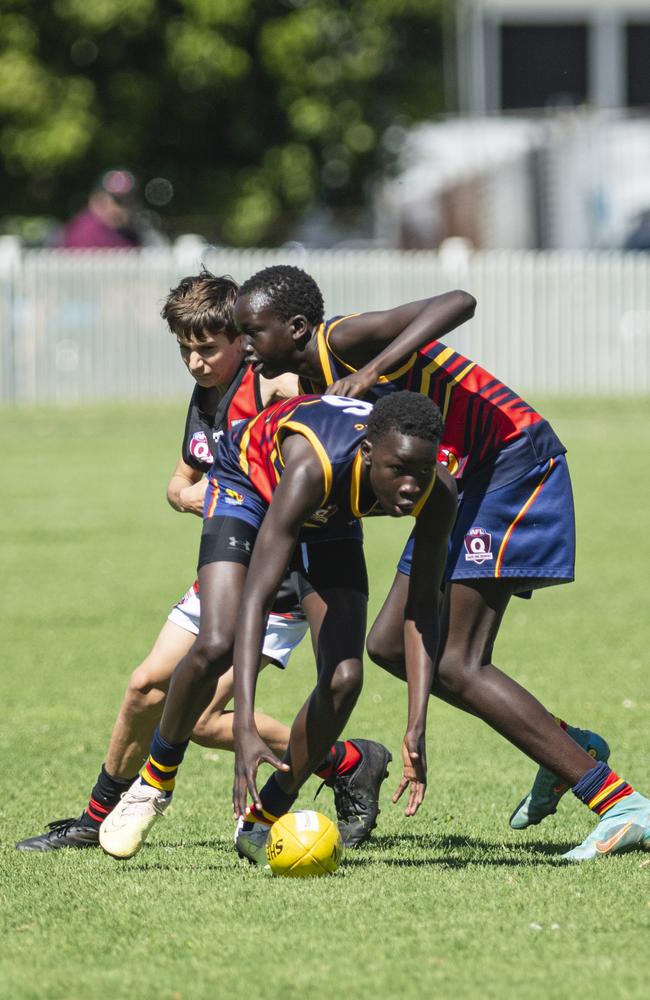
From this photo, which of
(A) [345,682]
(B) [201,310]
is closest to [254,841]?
(A) [345,682]

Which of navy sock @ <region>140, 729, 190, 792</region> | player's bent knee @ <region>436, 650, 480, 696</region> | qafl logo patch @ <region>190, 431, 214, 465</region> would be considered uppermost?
qafl logo patch @ <region>190, 431, 214, 465</region>

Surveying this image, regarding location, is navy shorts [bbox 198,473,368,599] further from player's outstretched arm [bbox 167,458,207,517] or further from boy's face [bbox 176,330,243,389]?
boy's face [bbox 176,330,243,389]

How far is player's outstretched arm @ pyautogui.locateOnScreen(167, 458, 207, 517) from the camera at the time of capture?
618 centimetres

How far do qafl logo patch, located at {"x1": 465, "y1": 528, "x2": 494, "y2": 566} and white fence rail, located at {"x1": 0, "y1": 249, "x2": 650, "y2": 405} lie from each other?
1843 cm

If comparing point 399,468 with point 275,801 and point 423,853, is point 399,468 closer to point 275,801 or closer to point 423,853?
point 275,801

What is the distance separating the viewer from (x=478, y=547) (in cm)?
558

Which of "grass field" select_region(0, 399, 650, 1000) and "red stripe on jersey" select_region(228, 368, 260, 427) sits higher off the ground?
"red stripe on jersey" select_region(228, 368, 260, 427)

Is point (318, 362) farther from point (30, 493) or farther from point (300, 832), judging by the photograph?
point (30, 493)

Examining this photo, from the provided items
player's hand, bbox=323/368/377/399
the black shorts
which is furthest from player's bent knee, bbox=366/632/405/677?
player's hand, bbox=323/368/377/399

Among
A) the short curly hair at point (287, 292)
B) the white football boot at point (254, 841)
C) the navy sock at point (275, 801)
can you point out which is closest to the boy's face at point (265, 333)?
the short curly hair at point (287, 292)

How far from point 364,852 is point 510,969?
1.70 metres

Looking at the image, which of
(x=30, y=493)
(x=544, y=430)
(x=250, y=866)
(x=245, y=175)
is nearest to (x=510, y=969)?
(x=250, y=866)

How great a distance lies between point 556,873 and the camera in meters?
5.30

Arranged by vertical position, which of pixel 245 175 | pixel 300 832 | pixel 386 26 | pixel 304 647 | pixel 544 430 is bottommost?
pixel 304 647
